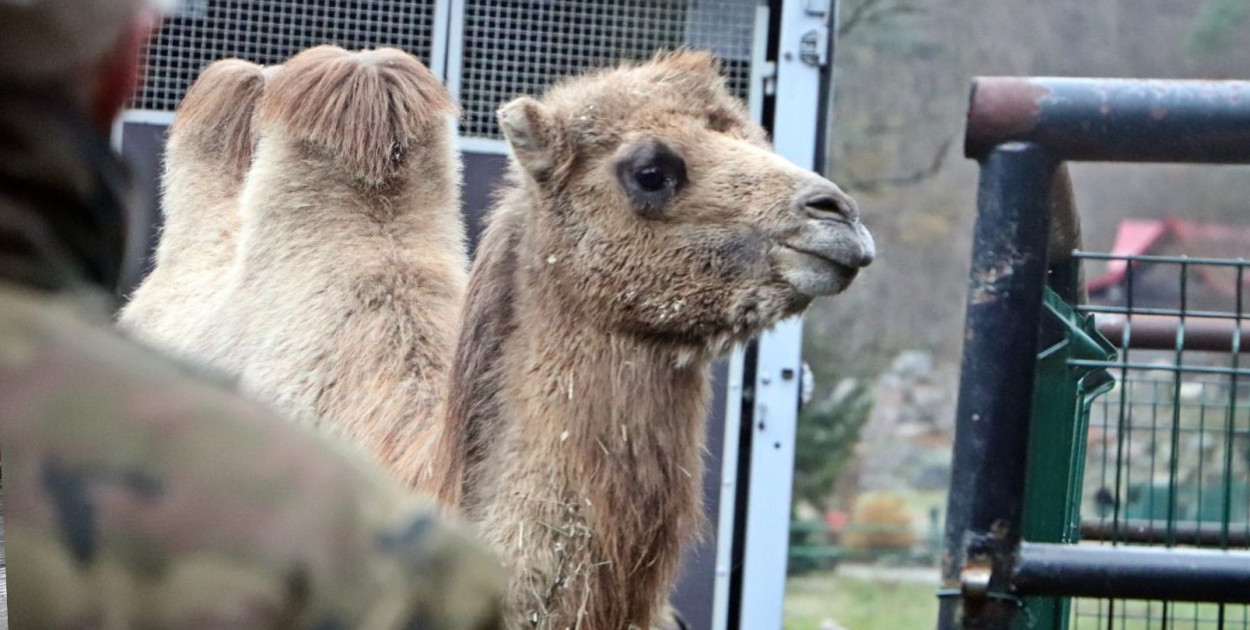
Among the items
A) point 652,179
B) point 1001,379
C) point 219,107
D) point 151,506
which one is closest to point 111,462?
point 151,506

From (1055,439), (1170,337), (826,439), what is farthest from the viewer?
(826,439)

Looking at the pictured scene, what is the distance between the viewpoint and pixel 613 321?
3.35 m

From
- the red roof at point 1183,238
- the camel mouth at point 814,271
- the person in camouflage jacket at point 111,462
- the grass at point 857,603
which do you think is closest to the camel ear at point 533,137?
the camel mouth at point 814,271

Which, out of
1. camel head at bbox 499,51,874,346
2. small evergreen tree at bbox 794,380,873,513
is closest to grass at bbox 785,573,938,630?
small evergreen tree at bbox 794,380,873,513

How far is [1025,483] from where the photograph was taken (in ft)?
5.75

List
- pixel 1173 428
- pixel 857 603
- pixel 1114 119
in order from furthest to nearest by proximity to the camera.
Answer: pixel 857 603 → pixel 1173 428 → pixel 1114 119

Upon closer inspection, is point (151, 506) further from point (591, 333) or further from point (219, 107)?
point (219, 107)

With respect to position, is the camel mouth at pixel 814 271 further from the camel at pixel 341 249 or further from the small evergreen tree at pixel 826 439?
the small evergreen tree at pixel 826 439

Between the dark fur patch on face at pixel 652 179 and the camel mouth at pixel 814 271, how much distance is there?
32 centimetres

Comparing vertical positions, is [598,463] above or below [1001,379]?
below

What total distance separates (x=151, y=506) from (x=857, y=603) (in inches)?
482

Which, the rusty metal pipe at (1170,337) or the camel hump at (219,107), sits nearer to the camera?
the rusty metal pipe at (1170,337)

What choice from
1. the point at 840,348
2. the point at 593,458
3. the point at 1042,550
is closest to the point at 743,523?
the point at 593,458

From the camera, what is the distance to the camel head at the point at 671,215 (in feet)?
10.7
